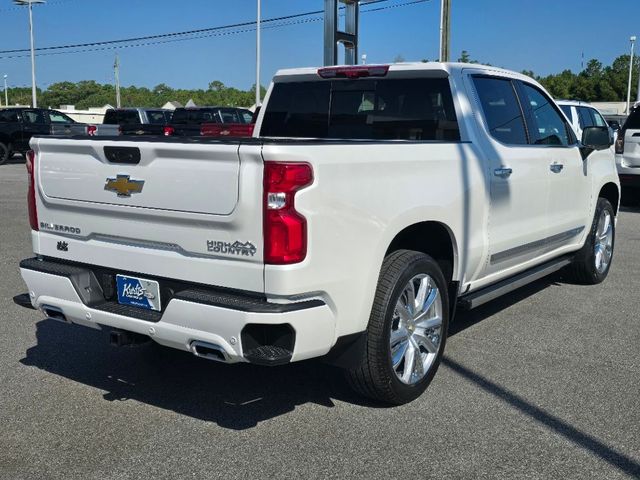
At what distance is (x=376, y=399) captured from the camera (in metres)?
4.21

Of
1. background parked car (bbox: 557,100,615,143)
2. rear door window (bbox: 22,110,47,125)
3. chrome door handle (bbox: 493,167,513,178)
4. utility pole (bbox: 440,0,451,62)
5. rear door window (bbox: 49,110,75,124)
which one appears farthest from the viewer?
rear door window (bbox: 49,110,75,124)

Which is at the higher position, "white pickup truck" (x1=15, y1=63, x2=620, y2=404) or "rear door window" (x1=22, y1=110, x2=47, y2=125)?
"rear door window" (x1=22, y1=110, x2=47, y2=125)

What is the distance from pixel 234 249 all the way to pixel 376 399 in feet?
4.33

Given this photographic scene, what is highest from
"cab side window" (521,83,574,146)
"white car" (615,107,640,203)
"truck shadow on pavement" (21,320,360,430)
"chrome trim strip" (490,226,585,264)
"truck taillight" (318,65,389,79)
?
"truck taillight" (318,65,389,79)

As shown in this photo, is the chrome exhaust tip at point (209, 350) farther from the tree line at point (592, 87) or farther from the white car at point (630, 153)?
the tree line at point (592, 87)

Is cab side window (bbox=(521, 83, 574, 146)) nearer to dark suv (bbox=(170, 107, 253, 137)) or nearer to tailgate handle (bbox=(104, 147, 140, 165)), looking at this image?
tailgate handle (bbox=(104, 147, 140, 165))

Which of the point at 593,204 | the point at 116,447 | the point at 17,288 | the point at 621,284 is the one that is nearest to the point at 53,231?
the point at 116,447

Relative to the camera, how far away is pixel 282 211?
11.1ft

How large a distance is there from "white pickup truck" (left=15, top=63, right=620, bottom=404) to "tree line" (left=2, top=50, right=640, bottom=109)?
209 feet

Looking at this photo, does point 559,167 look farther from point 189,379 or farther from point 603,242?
point 189,379

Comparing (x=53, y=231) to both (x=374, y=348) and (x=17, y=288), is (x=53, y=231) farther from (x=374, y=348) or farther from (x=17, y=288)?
(x=17, y=288)

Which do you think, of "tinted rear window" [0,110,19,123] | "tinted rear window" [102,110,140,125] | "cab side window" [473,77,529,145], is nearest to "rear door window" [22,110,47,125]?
"tinted rear window" [0,110,19,123]

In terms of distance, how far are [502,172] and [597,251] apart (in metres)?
2.86

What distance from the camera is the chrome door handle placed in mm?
4980
